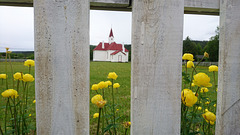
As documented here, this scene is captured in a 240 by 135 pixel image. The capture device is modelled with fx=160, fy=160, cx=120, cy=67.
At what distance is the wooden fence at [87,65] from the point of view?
78 centimetres

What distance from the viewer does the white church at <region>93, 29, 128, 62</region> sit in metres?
43.2

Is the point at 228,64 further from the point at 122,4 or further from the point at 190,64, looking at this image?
the point at 122,4

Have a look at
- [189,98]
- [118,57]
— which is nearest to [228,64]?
[189,98]

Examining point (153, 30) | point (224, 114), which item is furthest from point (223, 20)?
point (224, 114)

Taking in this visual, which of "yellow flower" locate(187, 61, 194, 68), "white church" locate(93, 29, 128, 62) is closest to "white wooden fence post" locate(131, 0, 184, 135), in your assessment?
"yellow flower" locate(187, 61, 194, 68)

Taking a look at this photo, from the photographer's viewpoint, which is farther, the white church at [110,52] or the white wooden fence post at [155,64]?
the white church at [110,52]

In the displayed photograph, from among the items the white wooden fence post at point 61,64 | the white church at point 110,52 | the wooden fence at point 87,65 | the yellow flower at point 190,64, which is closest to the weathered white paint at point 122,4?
the wooden fence at point 87,65

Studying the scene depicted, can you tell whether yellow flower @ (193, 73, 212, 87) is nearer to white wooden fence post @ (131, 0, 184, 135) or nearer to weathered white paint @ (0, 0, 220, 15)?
white wooden fence post @ (131, 0, 184, 135)

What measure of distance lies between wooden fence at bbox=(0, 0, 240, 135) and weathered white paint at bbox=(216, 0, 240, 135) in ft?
0.99

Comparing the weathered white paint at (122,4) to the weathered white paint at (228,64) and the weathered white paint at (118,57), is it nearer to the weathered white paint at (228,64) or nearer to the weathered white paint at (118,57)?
the weathered white paint at (228,64)

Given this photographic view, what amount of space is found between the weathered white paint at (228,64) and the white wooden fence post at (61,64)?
2.56 feet

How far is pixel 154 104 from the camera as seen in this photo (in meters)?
0.83

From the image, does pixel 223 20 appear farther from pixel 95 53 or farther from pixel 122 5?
pixel 95 53

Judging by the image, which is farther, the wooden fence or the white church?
the white church
